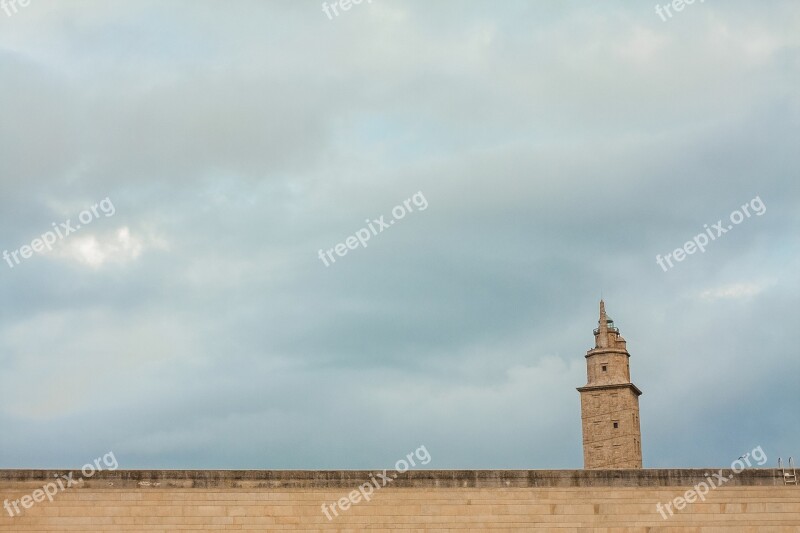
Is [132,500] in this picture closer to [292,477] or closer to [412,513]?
[292,477]

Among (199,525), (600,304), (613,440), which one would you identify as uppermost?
(600,304)

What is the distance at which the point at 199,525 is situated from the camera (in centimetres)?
2761

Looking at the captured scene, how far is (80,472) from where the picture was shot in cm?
2784

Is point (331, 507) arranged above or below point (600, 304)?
below

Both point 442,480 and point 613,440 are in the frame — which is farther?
point 613,440

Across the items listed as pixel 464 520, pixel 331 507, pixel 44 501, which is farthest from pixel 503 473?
pixel 44 501

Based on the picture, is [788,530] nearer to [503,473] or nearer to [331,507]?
[503,473]

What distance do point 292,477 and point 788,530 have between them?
11.6 metres

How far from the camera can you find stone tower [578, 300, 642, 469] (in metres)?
58.3

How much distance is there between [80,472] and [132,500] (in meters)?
1.39

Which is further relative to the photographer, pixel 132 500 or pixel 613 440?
pixel 613 440

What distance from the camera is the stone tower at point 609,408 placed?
58312mm

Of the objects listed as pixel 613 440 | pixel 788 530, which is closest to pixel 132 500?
pixel 788 530

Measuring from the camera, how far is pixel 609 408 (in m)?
58.8
